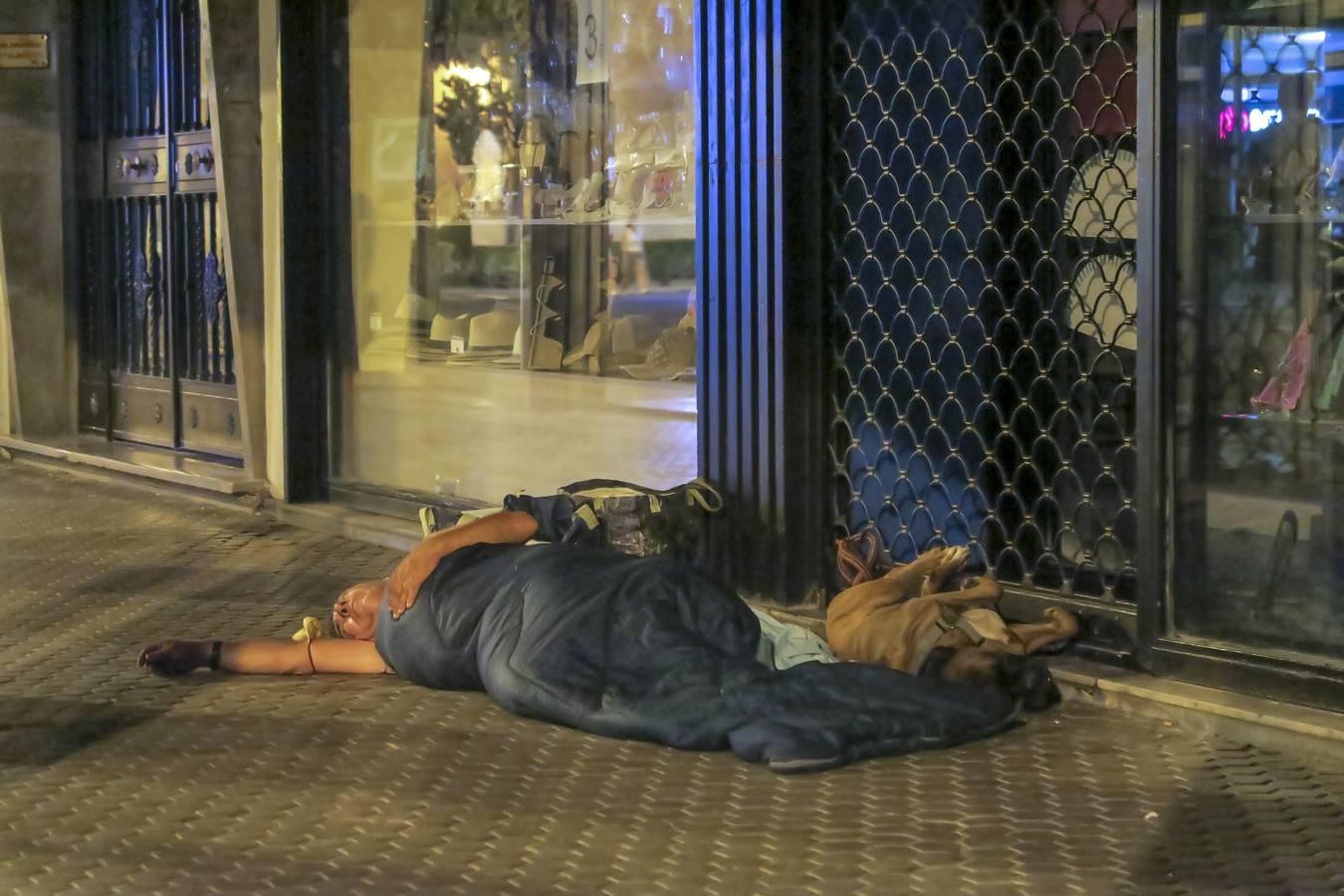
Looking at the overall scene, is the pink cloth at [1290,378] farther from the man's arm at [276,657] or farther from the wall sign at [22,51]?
the wall sign at [22,51]

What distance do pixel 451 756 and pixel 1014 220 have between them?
237 cm

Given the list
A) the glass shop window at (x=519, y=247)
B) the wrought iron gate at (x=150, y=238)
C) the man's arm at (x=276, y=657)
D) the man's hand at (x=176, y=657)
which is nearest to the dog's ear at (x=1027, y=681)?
the glass shop window at (x=519, y=247)

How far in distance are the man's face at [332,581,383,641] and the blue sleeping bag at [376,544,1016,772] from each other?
12 centimetres

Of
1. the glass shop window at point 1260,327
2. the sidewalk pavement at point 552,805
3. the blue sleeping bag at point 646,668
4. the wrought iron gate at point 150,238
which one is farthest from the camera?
the wrought iron gate at point 150,238

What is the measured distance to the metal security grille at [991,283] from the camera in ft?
16.0

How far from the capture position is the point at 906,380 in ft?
17.9

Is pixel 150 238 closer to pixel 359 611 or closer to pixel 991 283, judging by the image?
pixel 359 611

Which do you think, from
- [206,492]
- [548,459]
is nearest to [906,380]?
[548,459]

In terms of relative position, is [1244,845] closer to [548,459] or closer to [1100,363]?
[1100,363]

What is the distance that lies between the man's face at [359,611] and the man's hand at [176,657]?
16.6 inches

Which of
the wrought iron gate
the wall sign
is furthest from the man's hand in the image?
the wall sign

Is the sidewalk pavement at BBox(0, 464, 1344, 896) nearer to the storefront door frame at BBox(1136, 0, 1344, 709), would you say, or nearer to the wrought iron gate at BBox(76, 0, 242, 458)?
the storefront door frame at BBox(1136, 0, 1344, 709)

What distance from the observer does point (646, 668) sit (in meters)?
4.56

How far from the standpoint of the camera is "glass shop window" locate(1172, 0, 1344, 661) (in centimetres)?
445
